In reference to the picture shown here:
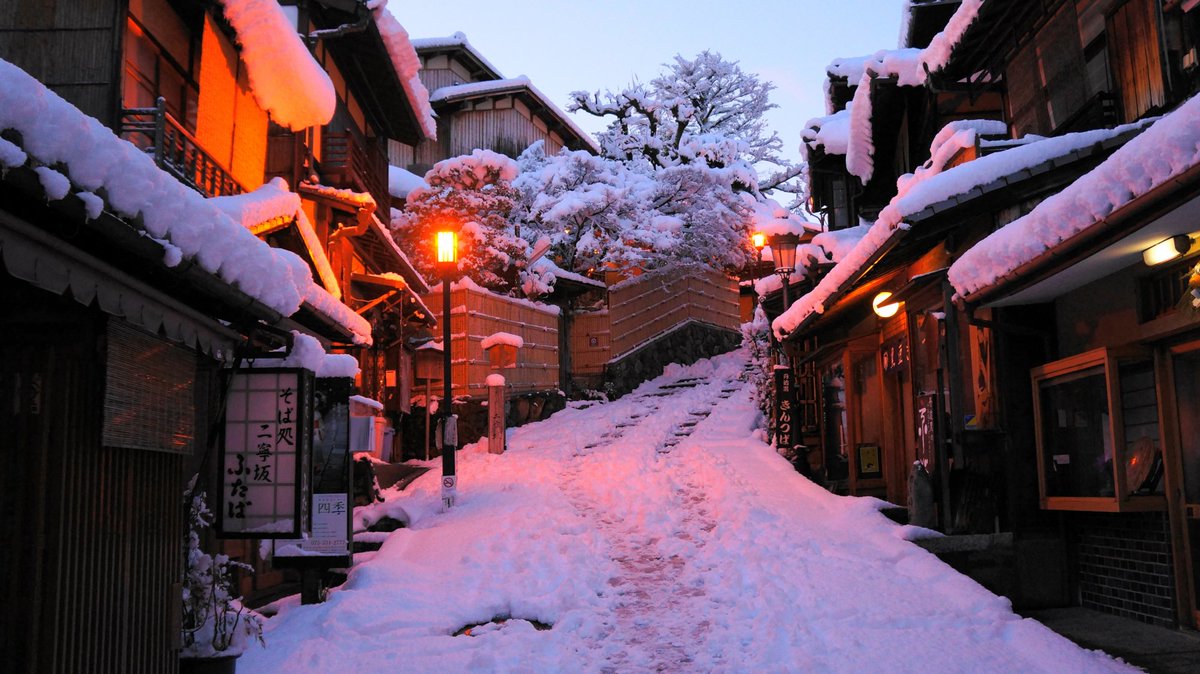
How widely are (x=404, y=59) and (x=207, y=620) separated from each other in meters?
17.0

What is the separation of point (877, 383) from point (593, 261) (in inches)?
655

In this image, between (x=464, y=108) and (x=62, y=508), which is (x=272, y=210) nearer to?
(x=62, y=508)

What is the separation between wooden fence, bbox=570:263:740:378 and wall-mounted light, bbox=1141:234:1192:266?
86.0 ft

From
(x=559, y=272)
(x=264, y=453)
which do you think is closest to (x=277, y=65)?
(x=264, y=453)

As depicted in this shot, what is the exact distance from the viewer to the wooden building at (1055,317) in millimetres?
8008

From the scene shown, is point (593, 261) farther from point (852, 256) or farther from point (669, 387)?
point (852, 256)

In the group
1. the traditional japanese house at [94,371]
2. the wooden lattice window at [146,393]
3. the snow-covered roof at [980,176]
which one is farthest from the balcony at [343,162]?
the traditional japanese house at [94,371]

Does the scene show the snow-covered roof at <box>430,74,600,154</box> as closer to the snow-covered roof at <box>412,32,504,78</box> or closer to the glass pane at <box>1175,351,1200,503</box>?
the snow-covered roof at <box>412,32,504,78</box>

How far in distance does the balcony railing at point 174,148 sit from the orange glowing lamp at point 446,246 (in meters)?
4.29

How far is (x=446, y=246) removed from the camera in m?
17.2

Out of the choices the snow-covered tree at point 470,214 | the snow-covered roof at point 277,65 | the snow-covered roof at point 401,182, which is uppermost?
the snow-covered roof at point 401,182

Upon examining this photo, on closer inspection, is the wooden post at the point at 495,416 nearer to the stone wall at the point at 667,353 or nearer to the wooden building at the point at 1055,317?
the wooden building at the point at 1055,317

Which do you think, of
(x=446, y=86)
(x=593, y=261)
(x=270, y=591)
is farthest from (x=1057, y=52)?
(x=446, y=86)

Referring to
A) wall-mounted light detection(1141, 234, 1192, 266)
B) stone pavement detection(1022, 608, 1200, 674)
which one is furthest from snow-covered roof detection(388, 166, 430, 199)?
wall-mounted light detection(1141, 234, 1192, 266)
